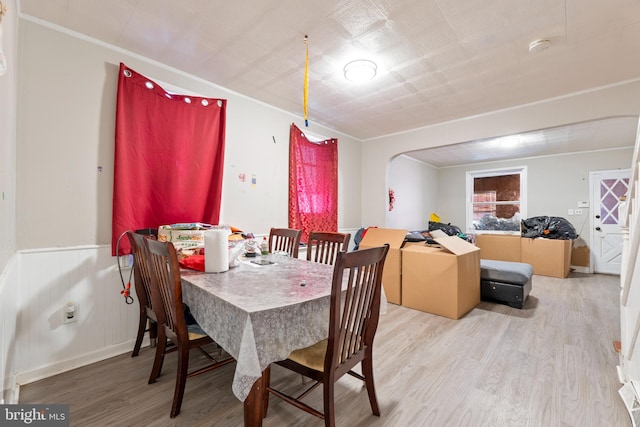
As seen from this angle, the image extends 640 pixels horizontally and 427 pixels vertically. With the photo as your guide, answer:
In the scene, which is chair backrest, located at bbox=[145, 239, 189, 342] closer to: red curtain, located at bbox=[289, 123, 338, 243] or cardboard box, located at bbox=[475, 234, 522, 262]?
red curtain, located at bbox=[289, 123, 338, 243]

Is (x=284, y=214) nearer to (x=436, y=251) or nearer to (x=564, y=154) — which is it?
(x=436, y=251)

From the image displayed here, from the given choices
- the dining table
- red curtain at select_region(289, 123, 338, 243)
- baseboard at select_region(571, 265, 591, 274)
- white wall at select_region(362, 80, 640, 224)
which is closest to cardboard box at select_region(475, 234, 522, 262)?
baseboard at select_region(571, 265, 591, 274)

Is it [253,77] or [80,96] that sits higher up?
[253,77]

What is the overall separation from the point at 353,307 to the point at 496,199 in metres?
6.46

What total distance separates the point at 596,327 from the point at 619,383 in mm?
1172

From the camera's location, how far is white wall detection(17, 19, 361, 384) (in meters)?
1.86

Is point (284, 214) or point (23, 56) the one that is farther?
point (284, 214)

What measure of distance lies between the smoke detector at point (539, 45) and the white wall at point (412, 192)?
10.1 feet

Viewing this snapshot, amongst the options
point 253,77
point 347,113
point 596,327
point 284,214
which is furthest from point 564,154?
point 253,77

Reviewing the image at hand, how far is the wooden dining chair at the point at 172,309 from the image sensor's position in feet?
4.49

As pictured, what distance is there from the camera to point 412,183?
6188mm

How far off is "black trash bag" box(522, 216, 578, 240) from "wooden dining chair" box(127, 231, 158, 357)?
604cm

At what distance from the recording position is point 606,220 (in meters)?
5.13

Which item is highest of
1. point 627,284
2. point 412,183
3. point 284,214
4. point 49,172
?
point 412,183
